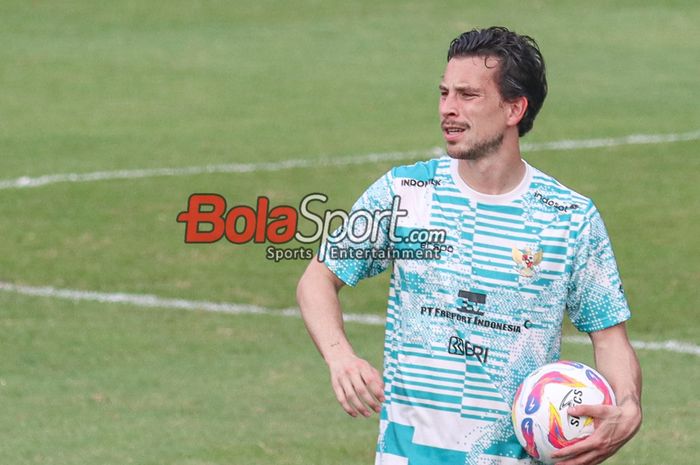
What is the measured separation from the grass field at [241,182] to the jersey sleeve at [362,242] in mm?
3439

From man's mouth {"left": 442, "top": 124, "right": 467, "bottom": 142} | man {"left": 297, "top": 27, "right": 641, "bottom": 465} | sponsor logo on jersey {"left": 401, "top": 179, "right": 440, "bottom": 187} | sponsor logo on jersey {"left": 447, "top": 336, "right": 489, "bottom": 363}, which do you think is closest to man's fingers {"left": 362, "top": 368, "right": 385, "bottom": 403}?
man {"left": 297, "top": 27, "right": 641, "bottom": 465}

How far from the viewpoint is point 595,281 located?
600cm

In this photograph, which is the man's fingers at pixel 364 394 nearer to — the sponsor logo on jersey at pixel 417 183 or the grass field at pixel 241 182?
the sponsor logo on jersey at pixel 417 183

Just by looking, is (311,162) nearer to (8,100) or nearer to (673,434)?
(8,100)

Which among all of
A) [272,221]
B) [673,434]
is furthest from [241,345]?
[272,221]

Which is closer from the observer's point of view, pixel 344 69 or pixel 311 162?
pixel 311 162

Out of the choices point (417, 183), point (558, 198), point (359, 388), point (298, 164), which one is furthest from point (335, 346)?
point (298, 164)

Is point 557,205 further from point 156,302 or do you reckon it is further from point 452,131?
point 156,302

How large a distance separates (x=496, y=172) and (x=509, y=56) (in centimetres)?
41

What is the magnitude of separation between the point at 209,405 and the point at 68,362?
60.2 inches

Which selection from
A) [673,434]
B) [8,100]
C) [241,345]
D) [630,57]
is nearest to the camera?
[673,434]

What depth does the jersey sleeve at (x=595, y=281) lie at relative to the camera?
598 cm

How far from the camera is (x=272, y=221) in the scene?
17000 millimetres

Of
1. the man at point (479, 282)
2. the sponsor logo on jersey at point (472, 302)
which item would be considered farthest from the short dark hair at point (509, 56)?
the sponsor logo on jersey at point (472, 302)
